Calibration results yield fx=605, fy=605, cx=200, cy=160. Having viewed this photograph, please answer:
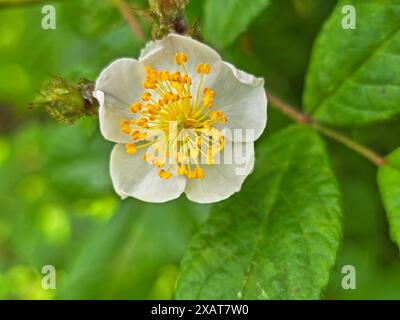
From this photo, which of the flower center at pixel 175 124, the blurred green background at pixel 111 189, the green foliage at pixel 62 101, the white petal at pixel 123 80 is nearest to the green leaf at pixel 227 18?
the blurred green background at pixel 111 189

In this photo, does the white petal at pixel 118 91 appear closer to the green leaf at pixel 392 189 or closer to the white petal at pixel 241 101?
the white petal at pixel 241 101

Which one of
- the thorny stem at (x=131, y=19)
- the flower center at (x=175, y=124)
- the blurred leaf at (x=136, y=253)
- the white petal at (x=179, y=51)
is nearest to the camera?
the white petal at (x=179, y=51)

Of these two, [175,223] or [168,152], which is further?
[175,223]

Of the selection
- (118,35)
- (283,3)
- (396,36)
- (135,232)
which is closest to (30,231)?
(135,232)

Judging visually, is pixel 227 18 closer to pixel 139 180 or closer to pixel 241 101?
pixel 241 101

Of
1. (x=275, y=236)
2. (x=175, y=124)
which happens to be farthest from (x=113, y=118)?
(x=275, y=236)

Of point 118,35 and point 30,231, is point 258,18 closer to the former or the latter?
point 118,35
